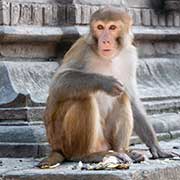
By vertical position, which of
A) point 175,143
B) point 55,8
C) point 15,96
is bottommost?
point 175,143

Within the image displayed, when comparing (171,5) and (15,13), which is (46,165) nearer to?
(15,13)

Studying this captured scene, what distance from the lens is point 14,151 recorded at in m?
8.41

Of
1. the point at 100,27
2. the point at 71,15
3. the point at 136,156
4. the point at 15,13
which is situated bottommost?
the point at 136,156

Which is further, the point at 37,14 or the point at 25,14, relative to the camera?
the point at 37,14

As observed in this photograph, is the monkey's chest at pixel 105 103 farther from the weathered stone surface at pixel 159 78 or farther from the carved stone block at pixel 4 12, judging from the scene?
the weathered stone surface at pixel 159 78

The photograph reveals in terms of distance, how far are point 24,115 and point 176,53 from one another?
11.1ft

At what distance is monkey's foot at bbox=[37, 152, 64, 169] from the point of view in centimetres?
737

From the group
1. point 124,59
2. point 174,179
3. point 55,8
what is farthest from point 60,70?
point 55,8

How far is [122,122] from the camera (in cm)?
794

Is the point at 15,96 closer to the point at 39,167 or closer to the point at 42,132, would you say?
the point at 42,132

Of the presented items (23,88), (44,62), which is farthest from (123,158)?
(44,62)

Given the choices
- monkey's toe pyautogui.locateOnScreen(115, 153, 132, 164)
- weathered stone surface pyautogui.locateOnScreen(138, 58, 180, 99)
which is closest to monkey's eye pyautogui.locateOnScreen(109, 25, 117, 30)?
monkey's toe pyautogui.locateOnScreen(115, 153, 132, 164)

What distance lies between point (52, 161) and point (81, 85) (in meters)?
0.66

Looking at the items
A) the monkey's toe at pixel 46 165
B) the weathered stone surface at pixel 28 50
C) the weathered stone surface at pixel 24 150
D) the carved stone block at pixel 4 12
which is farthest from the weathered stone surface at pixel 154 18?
the monkey's toe at pixel 46 165
